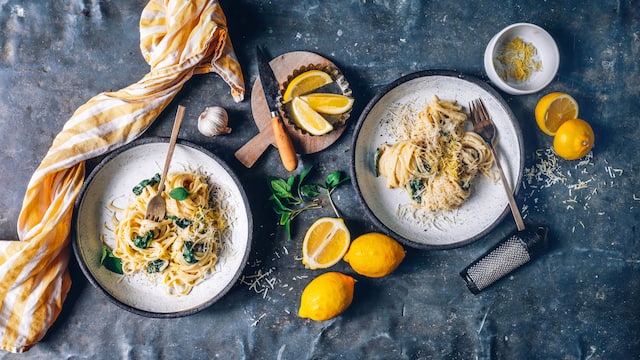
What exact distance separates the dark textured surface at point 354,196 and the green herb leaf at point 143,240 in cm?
56

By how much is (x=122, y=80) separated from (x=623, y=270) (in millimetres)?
3511

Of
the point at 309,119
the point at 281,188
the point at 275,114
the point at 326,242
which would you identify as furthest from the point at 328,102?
the point at 326,242

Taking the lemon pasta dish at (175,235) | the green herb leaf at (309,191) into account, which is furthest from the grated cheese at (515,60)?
the lemon pasta dish at (175,235)

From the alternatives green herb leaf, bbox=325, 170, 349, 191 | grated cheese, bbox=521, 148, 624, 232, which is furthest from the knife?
grated cheese, bbox=521, 148, 624, 232

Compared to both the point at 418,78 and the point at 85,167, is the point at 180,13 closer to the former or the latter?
the point at 85,167

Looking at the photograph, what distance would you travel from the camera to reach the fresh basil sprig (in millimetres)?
3326

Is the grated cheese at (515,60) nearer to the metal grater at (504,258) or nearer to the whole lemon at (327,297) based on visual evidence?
the metal grater at (504,258)

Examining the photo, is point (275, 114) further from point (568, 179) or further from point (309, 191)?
A: point (568, 179)

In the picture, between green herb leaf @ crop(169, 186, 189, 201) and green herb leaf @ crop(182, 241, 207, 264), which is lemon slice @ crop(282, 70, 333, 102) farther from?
green herb leaf @ crop(182, 241, 207, 264)

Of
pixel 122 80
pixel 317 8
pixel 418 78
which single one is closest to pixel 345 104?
pixel 418 78

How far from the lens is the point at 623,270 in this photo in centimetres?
353

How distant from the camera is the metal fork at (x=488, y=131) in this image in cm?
323

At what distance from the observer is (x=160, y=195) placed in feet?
10.5

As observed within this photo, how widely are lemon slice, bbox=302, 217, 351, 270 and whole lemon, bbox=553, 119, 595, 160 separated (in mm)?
1423
